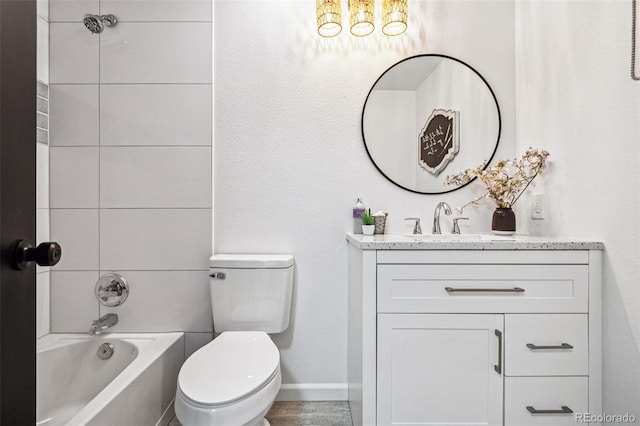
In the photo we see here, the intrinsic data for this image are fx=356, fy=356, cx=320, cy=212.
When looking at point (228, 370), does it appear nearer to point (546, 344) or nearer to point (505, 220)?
point (546, 344)

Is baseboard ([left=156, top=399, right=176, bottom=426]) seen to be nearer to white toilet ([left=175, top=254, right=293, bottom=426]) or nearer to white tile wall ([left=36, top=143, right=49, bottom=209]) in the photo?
white toilet ([left=175, top=254, right=293, bottom=426])

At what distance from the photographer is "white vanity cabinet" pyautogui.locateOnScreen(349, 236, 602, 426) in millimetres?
1287

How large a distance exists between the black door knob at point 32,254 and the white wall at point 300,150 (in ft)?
3.97

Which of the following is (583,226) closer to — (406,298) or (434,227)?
(434,227)

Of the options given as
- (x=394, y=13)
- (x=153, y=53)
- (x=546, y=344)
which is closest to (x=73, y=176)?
(x=153, y=53)

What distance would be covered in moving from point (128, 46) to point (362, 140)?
1280 mm

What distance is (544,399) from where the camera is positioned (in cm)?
129

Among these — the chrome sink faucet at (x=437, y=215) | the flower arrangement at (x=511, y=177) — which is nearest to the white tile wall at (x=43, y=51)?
the chrome sink faucet at (x=437, y=215)

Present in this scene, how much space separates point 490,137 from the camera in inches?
73.9

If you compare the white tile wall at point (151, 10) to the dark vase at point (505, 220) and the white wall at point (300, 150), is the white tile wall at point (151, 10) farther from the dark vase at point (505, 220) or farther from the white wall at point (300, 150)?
the dark vase at point (505, 220)

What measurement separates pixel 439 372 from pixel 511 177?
39.4 inches

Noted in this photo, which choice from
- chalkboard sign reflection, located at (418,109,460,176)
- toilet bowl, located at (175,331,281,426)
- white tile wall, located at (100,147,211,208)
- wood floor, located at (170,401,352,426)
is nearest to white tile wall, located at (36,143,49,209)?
white tile wall, located at (100,147,211,208)

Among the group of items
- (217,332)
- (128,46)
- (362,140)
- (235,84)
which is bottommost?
(217,332)

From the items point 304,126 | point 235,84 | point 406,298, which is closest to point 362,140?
point 304,126
